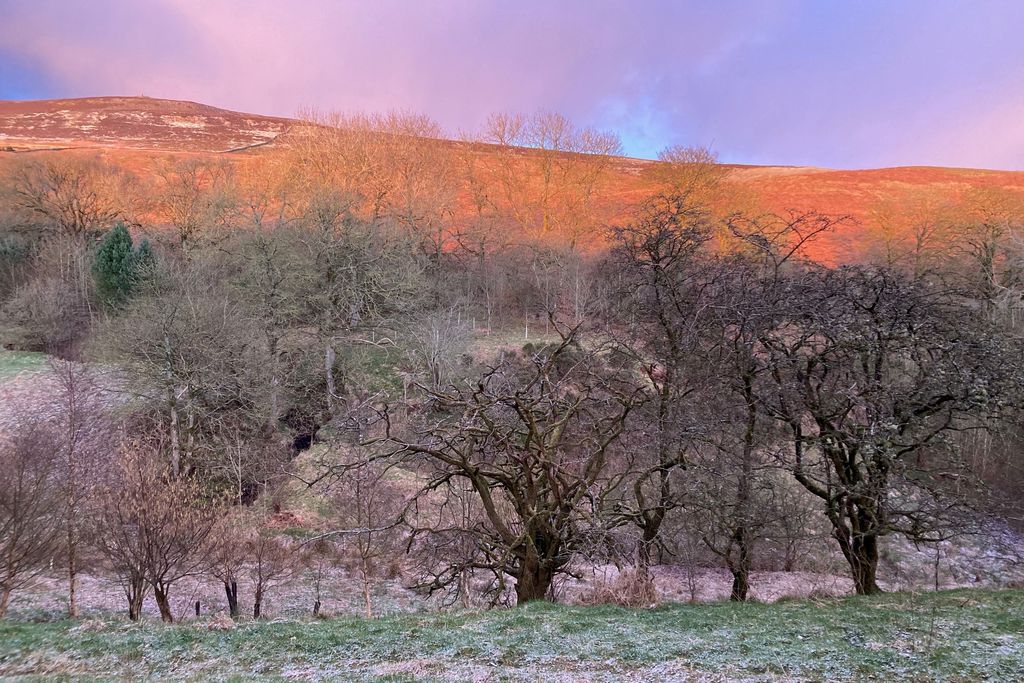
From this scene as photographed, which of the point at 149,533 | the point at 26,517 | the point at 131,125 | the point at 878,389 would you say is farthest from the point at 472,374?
the point at 131,125

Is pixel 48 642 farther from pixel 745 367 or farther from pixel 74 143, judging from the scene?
pixel 74 143

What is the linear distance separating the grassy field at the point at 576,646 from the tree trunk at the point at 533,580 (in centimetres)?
194

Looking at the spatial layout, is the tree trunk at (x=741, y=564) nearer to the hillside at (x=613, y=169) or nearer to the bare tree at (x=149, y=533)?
the bare tree at (x=149, y=533)

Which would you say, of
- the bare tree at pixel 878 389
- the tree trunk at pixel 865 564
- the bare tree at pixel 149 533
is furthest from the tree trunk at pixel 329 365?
the tree trunk at pixel 865 564

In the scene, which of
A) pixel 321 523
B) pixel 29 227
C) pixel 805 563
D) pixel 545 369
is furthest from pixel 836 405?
pixel 29 227

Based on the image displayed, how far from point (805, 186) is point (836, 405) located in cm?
6508

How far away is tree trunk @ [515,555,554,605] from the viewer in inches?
433

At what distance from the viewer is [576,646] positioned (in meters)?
6.79

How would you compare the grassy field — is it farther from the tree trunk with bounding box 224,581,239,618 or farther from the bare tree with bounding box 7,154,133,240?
the bare tree with bounding box 7,154,133,240

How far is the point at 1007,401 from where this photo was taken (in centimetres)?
938

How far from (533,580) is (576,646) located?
14.7 ft

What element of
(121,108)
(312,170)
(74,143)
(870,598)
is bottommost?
(870,598)

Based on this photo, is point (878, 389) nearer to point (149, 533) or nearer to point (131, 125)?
point (149, 533)

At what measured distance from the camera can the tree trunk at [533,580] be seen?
1100 cm
